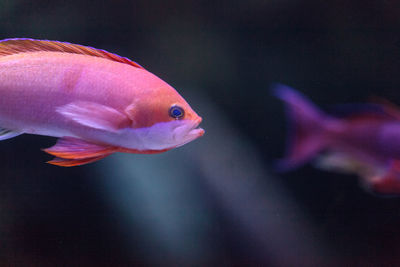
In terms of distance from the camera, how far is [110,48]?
1514 mm

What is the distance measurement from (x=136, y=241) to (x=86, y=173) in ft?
1.45

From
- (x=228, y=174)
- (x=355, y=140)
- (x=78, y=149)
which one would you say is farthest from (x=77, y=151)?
(x=355, y=140)

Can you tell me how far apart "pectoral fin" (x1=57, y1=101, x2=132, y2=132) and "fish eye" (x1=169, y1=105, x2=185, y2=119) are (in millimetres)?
138

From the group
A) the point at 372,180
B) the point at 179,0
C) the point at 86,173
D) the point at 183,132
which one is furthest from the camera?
the point at 86,173

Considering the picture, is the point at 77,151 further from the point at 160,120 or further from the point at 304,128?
the point at 304,128

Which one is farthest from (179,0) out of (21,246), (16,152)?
(21,246)

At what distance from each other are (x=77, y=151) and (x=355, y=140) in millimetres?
1052

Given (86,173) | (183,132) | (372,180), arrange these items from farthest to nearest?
(86,173)
(372,180)
(183,132)

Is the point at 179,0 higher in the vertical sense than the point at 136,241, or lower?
higher

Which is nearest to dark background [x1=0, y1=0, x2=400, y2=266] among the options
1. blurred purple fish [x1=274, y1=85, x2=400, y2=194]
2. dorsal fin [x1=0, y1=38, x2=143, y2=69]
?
blurred purple fish [x1=274, y1=85, x2=400, y2=194]

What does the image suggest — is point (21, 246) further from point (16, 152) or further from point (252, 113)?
point (252, 113)

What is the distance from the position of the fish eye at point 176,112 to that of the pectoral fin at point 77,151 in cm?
22

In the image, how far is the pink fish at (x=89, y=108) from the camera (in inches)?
39.7

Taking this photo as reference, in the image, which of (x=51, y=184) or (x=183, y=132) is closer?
(x=183, y=132)
